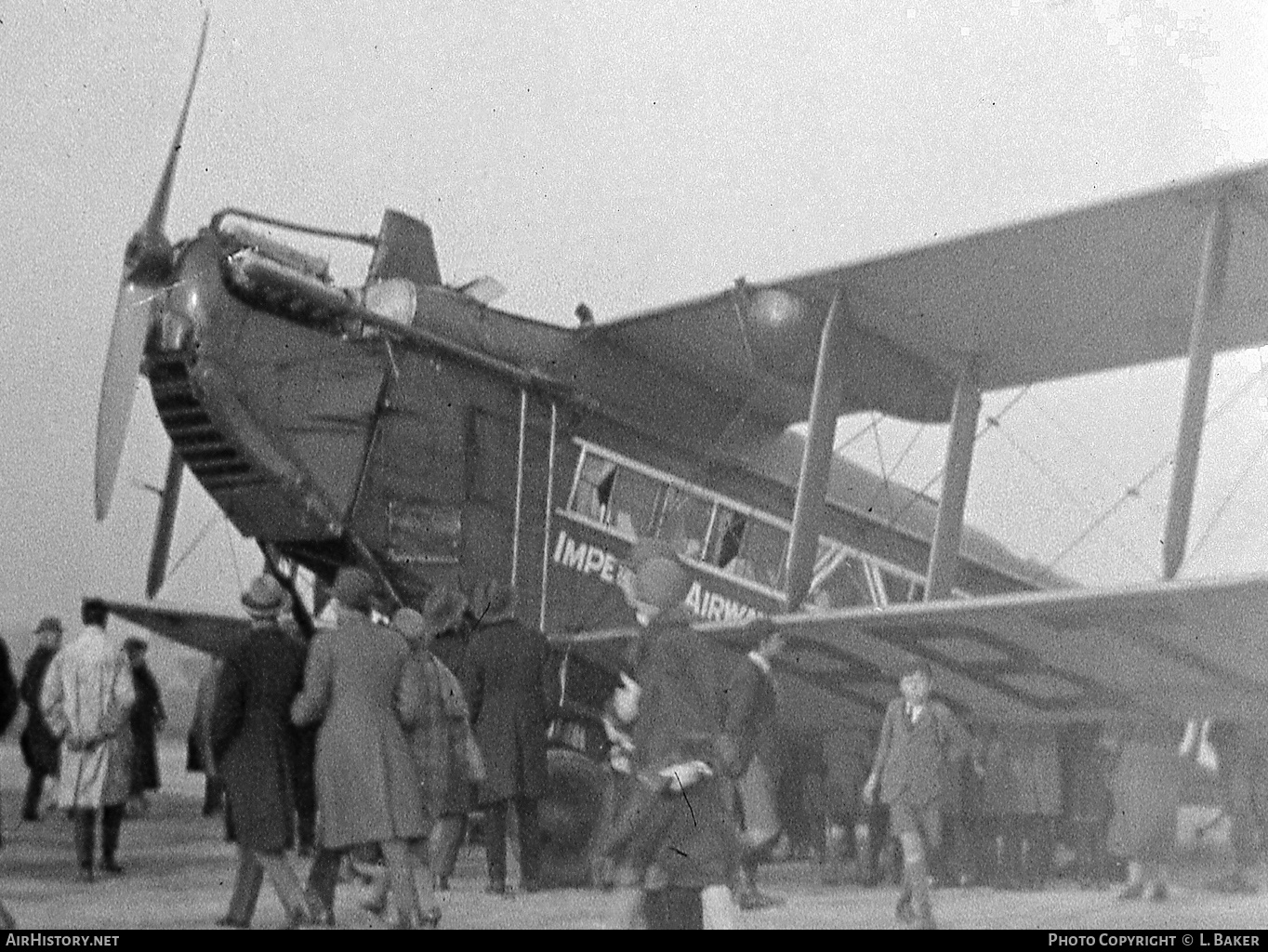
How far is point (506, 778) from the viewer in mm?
7535

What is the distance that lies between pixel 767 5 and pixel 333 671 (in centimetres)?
427

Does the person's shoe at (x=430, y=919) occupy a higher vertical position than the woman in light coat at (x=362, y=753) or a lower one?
lower

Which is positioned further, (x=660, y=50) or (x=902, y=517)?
(x=902, y=517)

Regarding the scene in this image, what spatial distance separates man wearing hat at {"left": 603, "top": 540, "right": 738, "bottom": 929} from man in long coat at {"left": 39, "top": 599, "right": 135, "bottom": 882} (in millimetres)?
4032

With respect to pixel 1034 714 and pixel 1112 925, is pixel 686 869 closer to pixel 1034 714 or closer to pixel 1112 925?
pixel 1112 925

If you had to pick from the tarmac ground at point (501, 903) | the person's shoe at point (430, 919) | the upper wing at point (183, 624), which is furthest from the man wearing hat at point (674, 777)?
the upper wing at point (183, 624)

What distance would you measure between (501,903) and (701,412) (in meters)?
4.82

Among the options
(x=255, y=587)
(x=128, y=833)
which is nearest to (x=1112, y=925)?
(x=255, y=587)

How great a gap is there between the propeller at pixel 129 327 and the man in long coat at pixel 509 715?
256 centimetres

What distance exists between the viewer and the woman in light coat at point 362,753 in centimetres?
590

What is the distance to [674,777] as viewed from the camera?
4570mm

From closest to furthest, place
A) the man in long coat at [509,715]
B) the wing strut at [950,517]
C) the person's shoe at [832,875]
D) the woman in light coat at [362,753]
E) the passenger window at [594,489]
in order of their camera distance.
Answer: the woman in light coat at [362,753], the man in long coat at [509,715], the person's shoe at [832,875], the wing strut at [950,517], the passenger window at [594,489]

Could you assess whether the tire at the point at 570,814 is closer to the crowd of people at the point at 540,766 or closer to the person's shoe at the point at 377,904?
the crowd of people at the point at 540,766

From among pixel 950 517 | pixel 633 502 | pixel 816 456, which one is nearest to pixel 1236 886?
pixel 950 517
